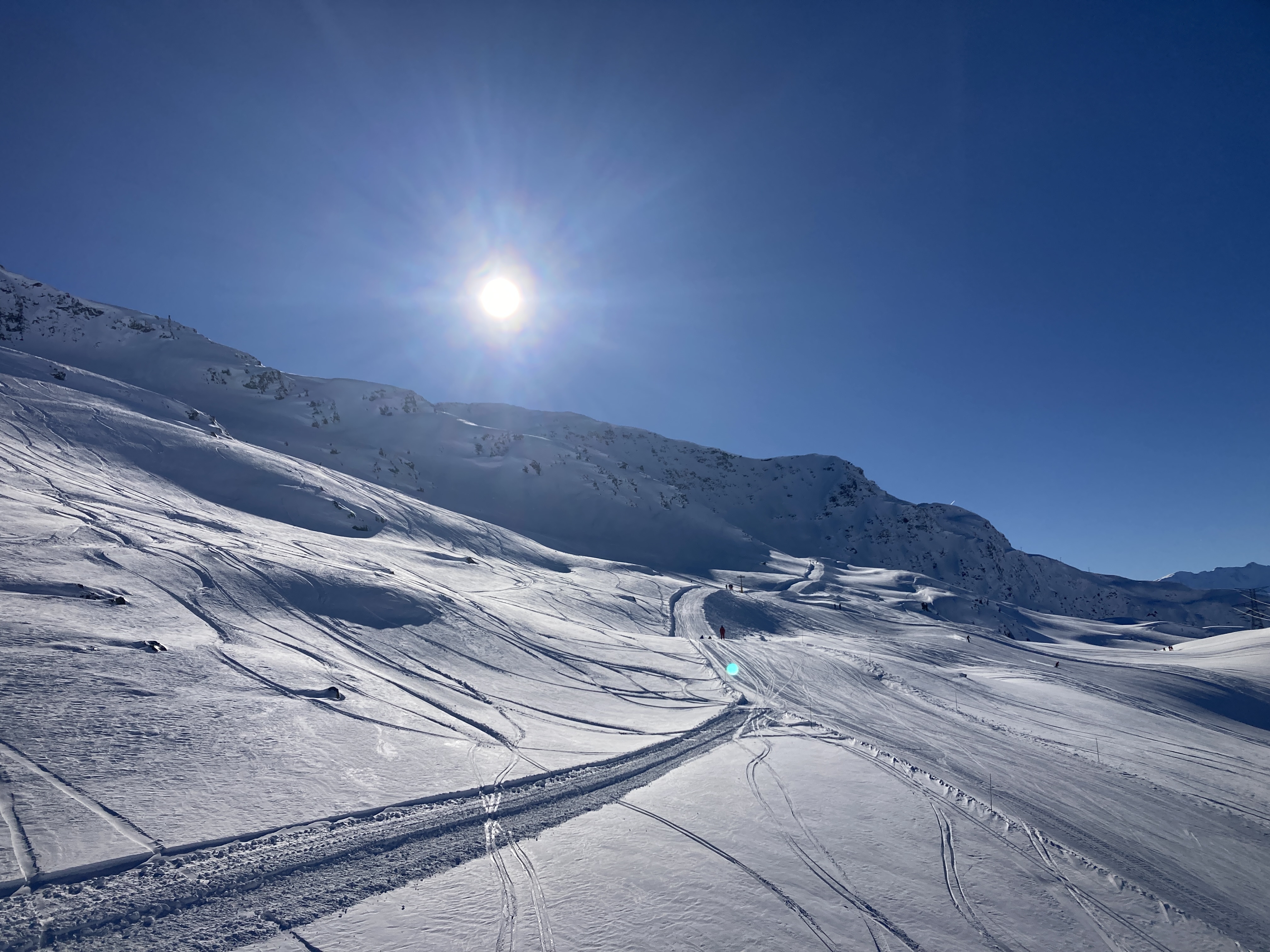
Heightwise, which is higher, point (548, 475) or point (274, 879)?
point (548, 475)

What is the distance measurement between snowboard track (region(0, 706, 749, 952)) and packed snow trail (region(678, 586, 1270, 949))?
21.1ft

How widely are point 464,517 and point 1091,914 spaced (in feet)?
123

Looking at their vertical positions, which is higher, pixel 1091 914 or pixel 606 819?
pixel 1091 914

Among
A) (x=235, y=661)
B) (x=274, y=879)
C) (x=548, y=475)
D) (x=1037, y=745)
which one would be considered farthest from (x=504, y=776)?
(x=548, y=475)

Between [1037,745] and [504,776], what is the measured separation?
1449 centimetres

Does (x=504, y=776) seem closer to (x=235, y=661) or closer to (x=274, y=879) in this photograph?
(x=274, y=879)

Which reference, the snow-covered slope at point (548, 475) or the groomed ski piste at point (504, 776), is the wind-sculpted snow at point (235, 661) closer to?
the groomed ski piste at point (504, 776)

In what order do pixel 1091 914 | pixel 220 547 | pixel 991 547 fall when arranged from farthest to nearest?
pixel 991 547 → pixel 220 547 → pixel 1091 914

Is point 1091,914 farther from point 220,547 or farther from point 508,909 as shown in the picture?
point 220,547

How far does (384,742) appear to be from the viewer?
9.23 metres

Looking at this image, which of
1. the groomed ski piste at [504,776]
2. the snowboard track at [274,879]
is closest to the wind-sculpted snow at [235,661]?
the groomed ski piste at [504,776]

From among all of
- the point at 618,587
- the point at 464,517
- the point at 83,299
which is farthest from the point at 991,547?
the point at 83,299

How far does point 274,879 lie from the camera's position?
5.68m

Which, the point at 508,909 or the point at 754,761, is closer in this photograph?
the point at 508,909
